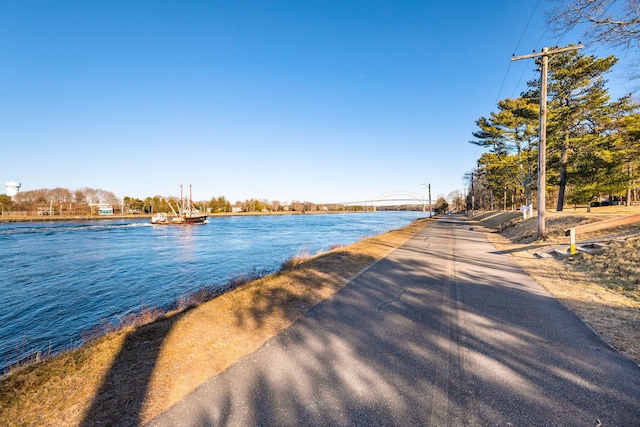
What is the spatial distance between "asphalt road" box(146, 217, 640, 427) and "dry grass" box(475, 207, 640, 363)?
36 cm

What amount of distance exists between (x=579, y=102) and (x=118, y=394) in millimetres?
31573

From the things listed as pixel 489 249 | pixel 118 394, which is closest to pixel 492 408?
pixel 118 394

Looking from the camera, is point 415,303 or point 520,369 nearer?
point 520,369

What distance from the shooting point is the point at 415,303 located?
609 cm

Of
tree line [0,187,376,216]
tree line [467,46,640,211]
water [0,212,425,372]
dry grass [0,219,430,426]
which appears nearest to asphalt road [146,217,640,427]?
dry grass [0,219,430,426]

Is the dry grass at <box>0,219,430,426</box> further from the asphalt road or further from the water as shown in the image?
the water

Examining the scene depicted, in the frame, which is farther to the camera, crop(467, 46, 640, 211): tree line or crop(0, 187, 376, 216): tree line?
crop(0, 187, 376, 216): tree line

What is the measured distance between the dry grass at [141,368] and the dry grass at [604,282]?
5149mm

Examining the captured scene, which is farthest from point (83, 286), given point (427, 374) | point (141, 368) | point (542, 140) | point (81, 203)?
point (81, 203)

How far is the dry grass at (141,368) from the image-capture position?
287 centimetres

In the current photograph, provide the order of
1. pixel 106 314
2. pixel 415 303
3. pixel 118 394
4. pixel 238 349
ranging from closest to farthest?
pixel 118 394
pixel 238 349
pixel 415 303
pixel 106 314

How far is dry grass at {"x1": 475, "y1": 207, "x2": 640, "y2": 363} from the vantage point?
15.5 feet

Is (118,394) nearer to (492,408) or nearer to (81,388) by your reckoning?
(81,388)

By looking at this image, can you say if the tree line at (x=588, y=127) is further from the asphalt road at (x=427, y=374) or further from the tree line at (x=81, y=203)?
the tree line at (x=81, y=203)
